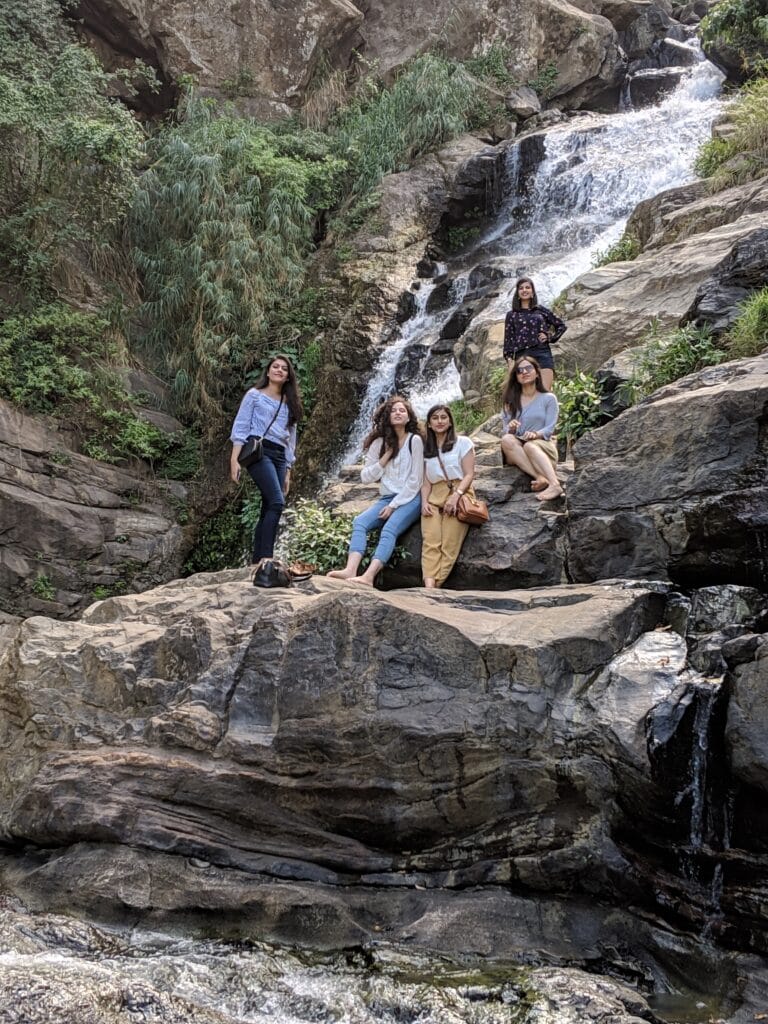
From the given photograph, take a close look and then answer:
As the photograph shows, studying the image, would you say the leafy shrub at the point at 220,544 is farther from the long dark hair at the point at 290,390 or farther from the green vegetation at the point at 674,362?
the green vegetation at the point at 674,362

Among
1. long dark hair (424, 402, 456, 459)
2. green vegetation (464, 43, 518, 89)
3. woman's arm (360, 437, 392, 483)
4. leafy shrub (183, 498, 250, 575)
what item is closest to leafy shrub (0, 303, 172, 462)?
leafy shrub (183, 498, 250, 575)

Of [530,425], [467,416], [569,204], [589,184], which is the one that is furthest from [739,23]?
[530,425]

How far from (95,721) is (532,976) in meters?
A: 3.18

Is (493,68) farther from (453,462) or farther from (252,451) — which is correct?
(252,451)

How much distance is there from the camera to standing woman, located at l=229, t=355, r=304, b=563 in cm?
703

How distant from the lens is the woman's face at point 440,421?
7195 mm

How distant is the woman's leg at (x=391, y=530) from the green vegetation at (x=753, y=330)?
121 inches

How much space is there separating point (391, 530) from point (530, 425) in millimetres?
1575

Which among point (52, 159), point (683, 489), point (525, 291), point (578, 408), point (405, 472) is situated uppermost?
point (52, 159)

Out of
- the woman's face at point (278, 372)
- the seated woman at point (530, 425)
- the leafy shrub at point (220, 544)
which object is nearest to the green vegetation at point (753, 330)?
the seated woman at point (530, 425)

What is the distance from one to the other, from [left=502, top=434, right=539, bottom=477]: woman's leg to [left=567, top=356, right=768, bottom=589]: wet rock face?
1.85 ft

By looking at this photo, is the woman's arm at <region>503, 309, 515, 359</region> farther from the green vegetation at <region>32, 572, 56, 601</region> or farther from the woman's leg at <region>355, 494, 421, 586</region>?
the green vegetation at <region>32, 572, 56, 601</region>

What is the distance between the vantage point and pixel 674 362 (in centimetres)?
808

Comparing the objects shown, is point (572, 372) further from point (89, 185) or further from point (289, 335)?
point (89, 185)
